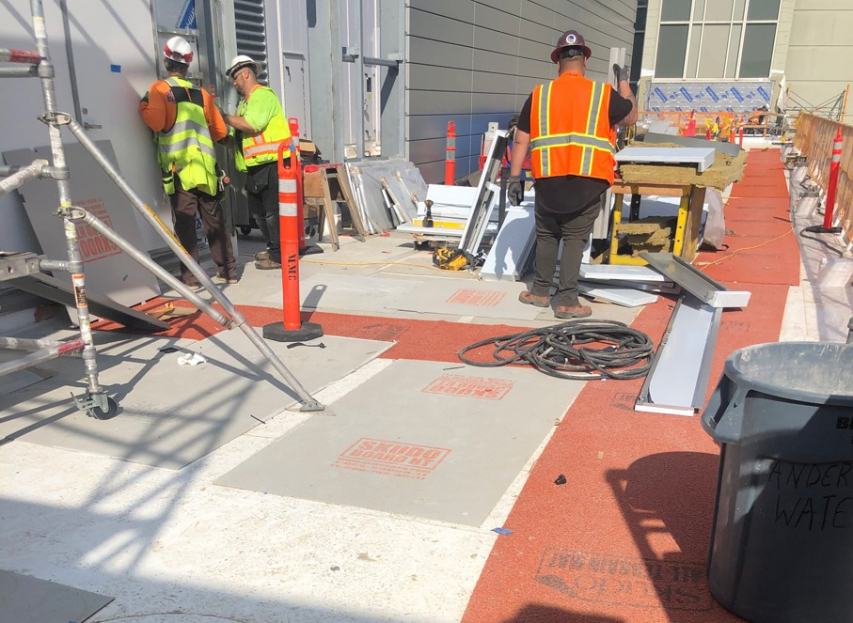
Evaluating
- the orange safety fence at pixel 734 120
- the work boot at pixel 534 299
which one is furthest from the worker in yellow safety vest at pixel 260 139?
the orange safety fence at pixel 734 120

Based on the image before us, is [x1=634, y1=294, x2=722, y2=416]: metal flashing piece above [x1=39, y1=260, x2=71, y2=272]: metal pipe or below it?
below

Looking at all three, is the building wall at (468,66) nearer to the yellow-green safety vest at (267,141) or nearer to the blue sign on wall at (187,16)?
the blue sign on wall at (187,16)

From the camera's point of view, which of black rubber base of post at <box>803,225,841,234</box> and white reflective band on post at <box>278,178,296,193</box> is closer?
white reflective band on post at <box>278,178,296,193</box>

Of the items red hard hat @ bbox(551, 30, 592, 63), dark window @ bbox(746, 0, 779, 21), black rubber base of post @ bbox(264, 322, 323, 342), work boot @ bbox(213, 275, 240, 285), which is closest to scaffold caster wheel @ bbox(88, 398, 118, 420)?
black rubber base of post @ bbox(264, 322, 323, 342)

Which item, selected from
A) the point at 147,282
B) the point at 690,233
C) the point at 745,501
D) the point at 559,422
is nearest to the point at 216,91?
the point at 147,282

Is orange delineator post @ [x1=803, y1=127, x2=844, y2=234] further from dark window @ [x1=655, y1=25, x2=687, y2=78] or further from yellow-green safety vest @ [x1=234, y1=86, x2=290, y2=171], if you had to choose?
dark window @ [x1=655, y1=25, x2=687, y2=78]

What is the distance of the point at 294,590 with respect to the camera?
2551 mm

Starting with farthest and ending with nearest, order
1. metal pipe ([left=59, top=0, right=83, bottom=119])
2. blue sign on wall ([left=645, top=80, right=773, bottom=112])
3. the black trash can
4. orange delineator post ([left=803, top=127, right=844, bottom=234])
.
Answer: blue sign on wall ([left=645, top=80, right=773, bottom=112])
orange delineator post ([left=803, top=127, right=844, bottom=234])
metal pipe ([left=59, top=0, right=83, bottom=119])
the black trash can

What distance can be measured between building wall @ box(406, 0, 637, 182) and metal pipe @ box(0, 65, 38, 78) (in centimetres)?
795

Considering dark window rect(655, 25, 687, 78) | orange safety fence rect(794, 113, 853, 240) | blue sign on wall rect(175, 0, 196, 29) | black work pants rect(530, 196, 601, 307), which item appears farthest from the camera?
dark window rect(655, 25, 687, 78)

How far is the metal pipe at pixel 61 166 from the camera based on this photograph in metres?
3.53

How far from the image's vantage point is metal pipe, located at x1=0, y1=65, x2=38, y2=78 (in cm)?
356

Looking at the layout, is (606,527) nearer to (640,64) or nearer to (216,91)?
(216,91)

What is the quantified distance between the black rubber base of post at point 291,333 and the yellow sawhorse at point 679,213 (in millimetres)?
3574
